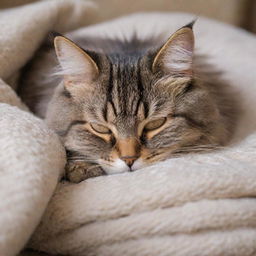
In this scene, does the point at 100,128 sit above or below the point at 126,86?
Answer: below

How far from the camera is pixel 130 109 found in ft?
3.87

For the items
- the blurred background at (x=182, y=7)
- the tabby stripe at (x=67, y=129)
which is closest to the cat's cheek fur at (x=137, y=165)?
the tabby stripe at (x=67, y=129)

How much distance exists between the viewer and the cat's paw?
1.16 metres

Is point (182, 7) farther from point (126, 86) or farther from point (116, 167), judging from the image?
point (116, 167)

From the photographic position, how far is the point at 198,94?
1.27 meters

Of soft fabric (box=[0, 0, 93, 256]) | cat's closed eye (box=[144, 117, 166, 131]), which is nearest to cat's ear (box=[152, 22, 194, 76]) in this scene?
cat's closed eye (box=[144, 117, 166, 131])

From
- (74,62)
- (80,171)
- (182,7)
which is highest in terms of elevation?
(74,62)

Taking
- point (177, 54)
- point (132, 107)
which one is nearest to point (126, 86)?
point (132, 107)

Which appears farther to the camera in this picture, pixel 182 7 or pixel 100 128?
pixel 182 7

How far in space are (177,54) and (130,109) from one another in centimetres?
21

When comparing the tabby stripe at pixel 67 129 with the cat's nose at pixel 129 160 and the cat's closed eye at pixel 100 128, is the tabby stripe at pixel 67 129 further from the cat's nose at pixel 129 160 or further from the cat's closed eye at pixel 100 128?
the cat's nose at pixel 129 160

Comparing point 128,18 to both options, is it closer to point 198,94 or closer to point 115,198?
point 198,94

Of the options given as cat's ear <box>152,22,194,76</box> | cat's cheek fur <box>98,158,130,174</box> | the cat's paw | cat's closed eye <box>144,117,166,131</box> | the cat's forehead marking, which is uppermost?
cat's ear <box>152,22,194,76</box>

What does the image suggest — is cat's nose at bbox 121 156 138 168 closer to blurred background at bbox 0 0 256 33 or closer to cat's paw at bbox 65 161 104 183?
cat's paw at bbox 65 161 104 183
